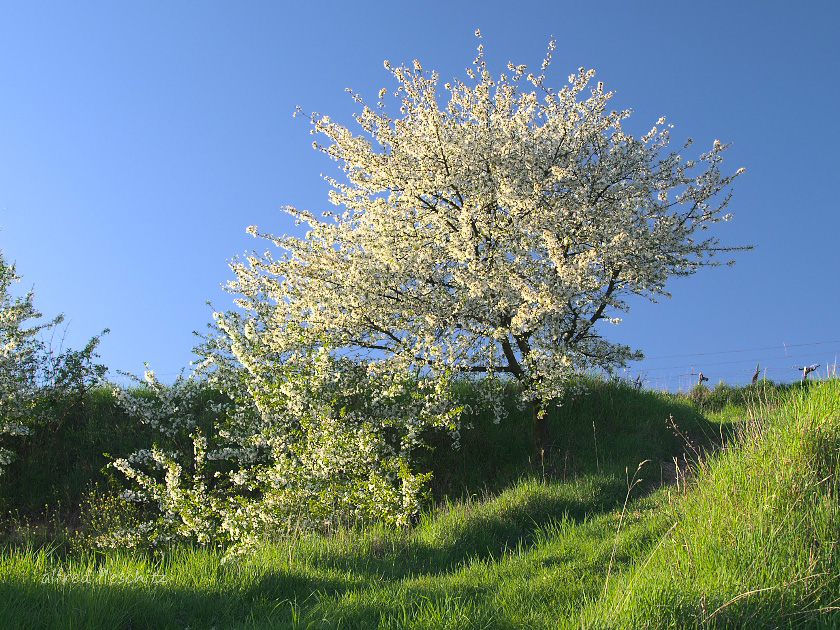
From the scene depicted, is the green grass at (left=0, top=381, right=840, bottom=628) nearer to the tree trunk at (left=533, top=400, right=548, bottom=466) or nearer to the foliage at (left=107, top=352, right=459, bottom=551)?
the foliage at (left=107, top=352, right=459, bottom=551)

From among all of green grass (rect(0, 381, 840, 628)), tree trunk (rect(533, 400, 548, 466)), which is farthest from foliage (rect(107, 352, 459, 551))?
tree trunk (rect(533, 400, 548, 466))

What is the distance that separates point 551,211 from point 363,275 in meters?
4.32

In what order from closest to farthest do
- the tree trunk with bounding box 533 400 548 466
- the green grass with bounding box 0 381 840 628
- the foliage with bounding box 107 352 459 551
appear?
the green grass with bounding box 0 381 840 628 → the foliage with bounding box 107 352 459 551 → the tree trunk with bounding box 533 400 548 466

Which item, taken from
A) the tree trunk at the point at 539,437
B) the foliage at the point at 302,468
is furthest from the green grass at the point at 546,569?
the tree trunk at the point at 539,437

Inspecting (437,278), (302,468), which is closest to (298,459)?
(302,468)

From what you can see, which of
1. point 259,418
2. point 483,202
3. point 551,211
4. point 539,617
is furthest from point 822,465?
point 259,418

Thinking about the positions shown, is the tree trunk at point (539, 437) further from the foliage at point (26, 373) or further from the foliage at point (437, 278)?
the foliage at point (26, 373)

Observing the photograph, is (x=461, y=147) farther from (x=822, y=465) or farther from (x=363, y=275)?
(x=822, y=465)

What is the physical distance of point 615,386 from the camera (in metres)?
17.6

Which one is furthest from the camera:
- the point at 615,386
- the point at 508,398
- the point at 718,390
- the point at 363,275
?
the point at 718,390

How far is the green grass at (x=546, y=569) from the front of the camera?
17.7ft

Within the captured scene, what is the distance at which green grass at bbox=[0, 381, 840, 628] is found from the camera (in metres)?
5.41

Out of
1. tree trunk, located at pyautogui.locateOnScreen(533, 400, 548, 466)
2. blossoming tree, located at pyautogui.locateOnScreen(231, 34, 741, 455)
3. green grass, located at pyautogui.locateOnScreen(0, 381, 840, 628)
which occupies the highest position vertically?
blossoming tree, located at pyautogui.locateOnScreen(231, 34, 741, 455)

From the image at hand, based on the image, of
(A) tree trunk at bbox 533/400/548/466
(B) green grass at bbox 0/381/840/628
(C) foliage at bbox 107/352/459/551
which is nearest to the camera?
(B) green grass at bbox 0/381/840/628
